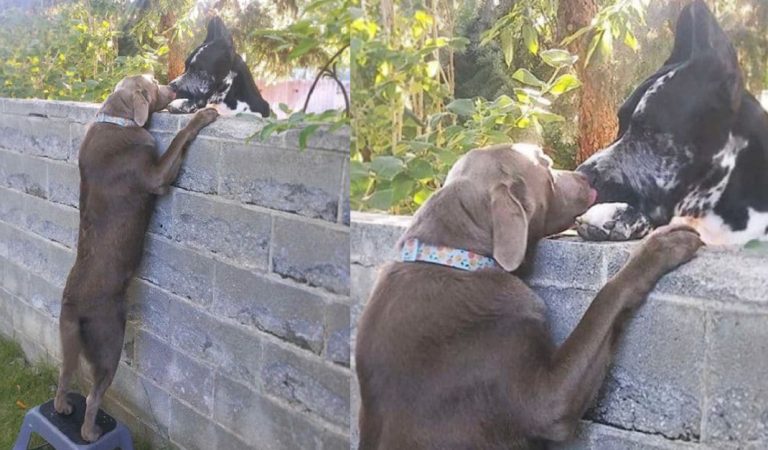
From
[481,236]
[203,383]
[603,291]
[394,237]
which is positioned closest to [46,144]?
[203,383]

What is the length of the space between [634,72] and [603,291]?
0.36 m

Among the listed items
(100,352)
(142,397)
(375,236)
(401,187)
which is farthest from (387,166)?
(142,397)

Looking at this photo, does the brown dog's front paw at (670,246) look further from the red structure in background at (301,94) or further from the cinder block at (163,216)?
the cinder block at (163,216)

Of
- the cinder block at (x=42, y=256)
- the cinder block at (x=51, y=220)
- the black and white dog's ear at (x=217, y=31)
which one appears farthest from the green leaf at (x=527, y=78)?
the cinder block at (x=42, y=256)

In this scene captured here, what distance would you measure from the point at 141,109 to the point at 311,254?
3.36 ft

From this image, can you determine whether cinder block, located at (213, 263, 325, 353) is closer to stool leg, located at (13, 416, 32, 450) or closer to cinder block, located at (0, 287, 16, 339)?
stool leg, located at (13, 416, 32, 450)

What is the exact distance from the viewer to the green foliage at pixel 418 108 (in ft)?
4.51

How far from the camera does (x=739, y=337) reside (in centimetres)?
119

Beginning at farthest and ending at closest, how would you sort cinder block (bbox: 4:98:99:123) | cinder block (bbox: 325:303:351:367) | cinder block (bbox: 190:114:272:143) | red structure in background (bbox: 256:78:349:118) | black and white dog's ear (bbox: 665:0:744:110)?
1. cinder block (bbox: 4:98:99:123)
2. cinder block (bbox: 190:114:272:143)
3. cinder block (bbox: 325:303:351:367)
4. red structure in background (bbox: 256:78:349:118)
5. black and white dog's ear (bbox: 665:0:744:110)

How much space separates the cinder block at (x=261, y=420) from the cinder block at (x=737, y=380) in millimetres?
1195

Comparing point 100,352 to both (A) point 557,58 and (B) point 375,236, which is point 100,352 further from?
(A) point 557,58

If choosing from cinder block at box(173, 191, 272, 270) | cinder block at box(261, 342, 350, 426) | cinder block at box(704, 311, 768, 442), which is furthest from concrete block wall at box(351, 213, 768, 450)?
cinder block at box(173, 191, 272, 270)

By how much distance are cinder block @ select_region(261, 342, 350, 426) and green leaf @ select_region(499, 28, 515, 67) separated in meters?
1.03

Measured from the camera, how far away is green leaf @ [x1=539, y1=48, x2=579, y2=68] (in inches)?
51.5
